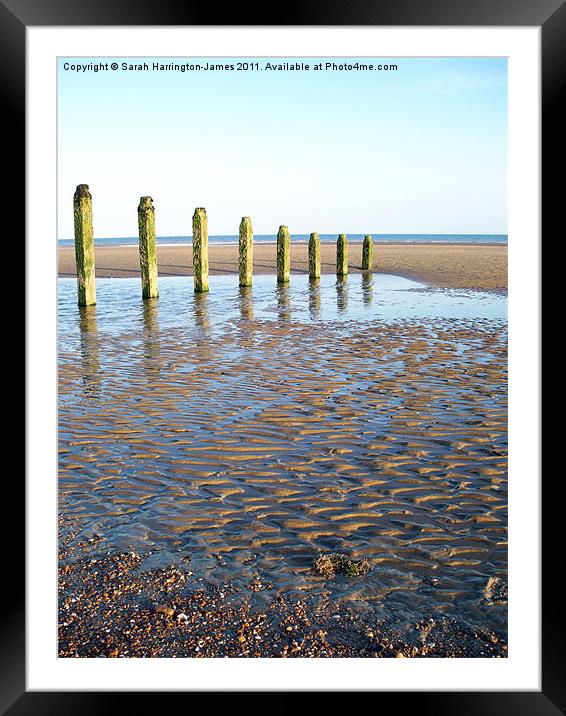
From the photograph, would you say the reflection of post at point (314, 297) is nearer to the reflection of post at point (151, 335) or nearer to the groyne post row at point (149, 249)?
the groyne post row at point (149, 249)

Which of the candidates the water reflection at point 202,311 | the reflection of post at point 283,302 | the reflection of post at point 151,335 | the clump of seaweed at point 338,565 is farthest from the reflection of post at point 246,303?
the clump of seaweed at point 338,565

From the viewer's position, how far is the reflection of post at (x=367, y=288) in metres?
16.6

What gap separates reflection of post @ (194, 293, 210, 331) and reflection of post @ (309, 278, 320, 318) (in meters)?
2.02

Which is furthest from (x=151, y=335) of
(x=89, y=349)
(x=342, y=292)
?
(x=342, y=292)

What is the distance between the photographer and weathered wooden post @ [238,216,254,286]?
59.0 feet

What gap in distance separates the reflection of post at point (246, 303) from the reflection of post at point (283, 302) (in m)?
0.56

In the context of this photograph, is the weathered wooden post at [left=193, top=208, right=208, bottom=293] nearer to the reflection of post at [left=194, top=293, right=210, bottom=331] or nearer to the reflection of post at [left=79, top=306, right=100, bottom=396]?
the reflection of post at [left=194, top=293, right=210, bottom=331]

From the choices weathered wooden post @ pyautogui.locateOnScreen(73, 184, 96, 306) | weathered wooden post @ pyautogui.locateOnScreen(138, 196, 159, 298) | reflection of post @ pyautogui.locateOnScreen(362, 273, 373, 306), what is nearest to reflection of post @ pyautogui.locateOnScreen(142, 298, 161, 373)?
weathered wooden post @ pyautogui.locateOnScreen(138, 196, 159, 298)
